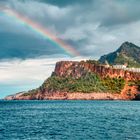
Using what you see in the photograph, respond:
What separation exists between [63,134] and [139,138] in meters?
16.3

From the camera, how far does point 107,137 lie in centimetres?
7281

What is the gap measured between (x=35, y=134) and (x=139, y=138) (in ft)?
68.3

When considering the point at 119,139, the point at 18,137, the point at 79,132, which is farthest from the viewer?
the point at 79,132

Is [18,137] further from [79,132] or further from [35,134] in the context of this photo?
[79,132]

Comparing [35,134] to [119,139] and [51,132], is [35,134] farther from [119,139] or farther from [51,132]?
[119,139]

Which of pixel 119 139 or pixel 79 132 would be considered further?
pixel 79 132

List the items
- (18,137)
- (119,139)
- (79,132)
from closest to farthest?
Answer: (119,139)
(18,137)
(79,132)

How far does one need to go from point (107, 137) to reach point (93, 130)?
12579 millimetres

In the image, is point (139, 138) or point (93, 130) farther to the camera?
point (93, 130)

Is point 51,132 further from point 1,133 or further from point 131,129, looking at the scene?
point 131,129

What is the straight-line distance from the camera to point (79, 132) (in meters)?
81.8

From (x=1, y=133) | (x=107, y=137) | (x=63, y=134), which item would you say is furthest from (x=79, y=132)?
(x=1, y=133)

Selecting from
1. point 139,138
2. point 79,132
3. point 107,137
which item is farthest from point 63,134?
point 139,138

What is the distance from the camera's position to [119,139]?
69.1 metres
